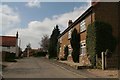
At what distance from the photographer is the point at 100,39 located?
24578mm

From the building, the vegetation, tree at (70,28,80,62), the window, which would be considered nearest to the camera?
the vegetation

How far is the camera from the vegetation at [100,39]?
24.5 metres

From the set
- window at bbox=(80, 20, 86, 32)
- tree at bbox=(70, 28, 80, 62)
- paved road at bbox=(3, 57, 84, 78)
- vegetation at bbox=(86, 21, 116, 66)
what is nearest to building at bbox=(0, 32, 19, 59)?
tree at bbox=(70, 28, 80, 62)

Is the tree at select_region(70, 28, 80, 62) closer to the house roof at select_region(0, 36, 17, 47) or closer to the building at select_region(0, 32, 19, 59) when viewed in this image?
the building at select_region(0, 32, 19, 59)

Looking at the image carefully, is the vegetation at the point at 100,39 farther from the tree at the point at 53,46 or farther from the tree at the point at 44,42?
the tree at the point at 44,42

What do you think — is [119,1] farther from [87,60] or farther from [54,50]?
[54,50]

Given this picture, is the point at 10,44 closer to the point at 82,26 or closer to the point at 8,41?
the point at 8,41

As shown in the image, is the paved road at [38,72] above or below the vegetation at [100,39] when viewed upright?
below

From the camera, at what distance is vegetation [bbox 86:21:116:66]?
2449 centimetres

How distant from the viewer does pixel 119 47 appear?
2592cm

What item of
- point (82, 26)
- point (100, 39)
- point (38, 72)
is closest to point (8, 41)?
point (82, 26)

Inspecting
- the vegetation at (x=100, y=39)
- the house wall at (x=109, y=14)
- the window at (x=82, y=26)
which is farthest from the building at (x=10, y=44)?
the vegetation at (x=100, y=39)

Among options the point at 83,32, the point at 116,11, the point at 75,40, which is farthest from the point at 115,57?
the point at 75,40

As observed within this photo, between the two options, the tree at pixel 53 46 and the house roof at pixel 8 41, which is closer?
the tree at pixel 53 46
